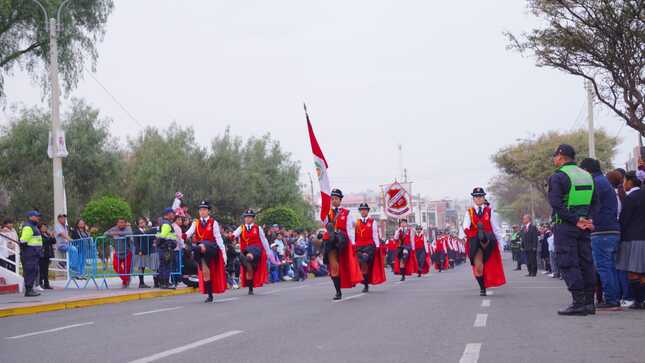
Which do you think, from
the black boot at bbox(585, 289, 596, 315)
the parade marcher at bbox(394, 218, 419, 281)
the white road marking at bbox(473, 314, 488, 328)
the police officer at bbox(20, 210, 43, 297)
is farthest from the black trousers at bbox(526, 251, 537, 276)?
the white road marking at bbox(473, 314, 488, 328)

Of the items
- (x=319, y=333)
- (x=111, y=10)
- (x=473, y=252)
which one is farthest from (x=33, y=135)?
(x=319, y=333)

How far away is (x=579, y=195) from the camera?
10.9 meters

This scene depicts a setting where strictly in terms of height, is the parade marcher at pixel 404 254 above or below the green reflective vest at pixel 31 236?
below

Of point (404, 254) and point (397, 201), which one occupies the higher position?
point (397, 201)

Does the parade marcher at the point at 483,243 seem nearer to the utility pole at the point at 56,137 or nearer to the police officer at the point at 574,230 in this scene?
the police officer at the point at 574,230

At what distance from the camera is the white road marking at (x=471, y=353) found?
7441mm

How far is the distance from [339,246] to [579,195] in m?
6.11

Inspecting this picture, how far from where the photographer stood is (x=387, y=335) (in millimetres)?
9398

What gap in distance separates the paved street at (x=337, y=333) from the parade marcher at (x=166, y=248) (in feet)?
20.8

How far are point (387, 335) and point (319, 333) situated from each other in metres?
0.84

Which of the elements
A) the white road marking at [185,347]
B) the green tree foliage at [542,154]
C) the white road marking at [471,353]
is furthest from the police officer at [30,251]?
the green tree foliage at [542,154]

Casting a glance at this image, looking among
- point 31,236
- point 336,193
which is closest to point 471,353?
point 336,193

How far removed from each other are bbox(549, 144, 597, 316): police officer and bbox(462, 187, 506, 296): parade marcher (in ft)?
14.5

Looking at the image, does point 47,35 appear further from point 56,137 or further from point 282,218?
point 282,218
